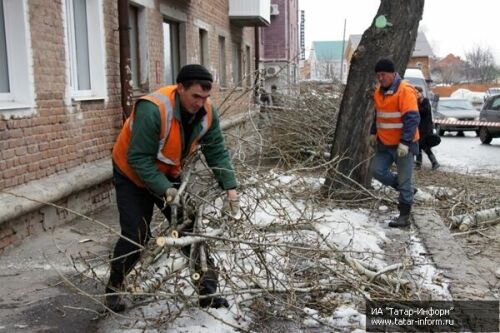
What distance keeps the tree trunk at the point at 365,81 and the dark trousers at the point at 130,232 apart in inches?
142

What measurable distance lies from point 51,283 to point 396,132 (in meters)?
3.72

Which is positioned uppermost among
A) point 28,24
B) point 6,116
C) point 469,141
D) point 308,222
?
point 28,24

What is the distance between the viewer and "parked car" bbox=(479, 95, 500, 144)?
1747 centimetres

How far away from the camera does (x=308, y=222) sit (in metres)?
4.22

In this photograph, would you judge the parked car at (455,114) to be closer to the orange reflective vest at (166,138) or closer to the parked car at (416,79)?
the parked car at (416,79)

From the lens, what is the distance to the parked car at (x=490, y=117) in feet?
57.3

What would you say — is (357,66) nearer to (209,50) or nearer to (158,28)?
(158,28)

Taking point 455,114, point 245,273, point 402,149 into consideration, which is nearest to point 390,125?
point 402,149

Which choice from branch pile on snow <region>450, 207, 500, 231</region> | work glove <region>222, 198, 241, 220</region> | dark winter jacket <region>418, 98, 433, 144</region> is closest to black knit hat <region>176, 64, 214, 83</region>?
work glove <region>222, 198, 241, 220</region>

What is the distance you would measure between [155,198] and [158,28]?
6005 millimetres

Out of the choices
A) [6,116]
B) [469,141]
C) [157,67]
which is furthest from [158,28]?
[469,141]

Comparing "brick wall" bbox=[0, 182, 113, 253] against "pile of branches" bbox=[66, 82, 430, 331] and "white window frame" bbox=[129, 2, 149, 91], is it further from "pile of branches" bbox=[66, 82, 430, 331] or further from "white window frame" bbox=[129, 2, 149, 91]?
"white window frame" bbox=[129, 2, 149, 91]

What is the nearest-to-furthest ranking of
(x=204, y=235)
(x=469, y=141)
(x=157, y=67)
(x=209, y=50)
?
(x=204, y=235) < (x=157, y=67) < (x=209, y=50) < (x=469, y=141)

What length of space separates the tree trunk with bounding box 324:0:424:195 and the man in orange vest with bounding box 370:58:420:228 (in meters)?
0.74
